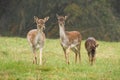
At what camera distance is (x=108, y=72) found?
11852 millimetres

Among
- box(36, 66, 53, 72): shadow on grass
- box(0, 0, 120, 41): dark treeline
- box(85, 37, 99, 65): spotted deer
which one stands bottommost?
box(36, 66, 53, 72): shadow on grass

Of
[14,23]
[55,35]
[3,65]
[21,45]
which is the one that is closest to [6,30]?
[14,23]

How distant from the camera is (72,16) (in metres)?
34.9

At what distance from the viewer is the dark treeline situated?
113 ft

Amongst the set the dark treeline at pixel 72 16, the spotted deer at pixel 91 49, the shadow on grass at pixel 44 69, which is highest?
the dark treeline at pixel 72 16

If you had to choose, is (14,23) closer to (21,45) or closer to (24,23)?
(24,23)

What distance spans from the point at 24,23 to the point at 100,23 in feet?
21.4

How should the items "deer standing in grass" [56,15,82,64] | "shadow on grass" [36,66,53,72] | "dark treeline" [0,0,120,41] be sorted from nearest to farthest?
"shadow on grass" [36,66,53,72]
"deer standing in grass" [56,15,82,64]
"dark treeline" [0,0,120,41]

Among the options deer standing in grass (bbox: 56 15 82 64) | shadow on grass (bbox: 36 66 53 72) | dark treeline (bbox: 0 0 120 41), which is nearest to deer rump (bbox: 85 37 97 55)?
deer standing in grass (bbox: 56 15 82 64)

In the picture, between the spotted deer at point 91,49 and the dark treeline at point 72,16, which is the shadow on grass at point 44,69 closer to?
the spotted deer at point 91,49

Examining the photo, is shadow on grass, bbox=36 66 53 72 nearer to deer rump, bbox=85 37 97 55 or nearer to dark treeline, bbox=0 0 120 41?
deer rump, bbox=85 37 97 55

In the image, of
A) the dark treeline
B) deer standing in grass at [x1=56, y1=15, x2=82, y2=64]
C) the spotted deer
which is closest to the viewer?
the spotted deer

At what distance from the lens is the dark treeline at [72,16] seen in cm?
3431

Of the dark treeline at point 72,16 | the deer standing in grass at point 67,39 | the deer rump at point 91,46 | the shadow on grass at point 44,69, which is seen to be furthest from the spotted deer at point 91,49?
the dark treeline at point 72,16
